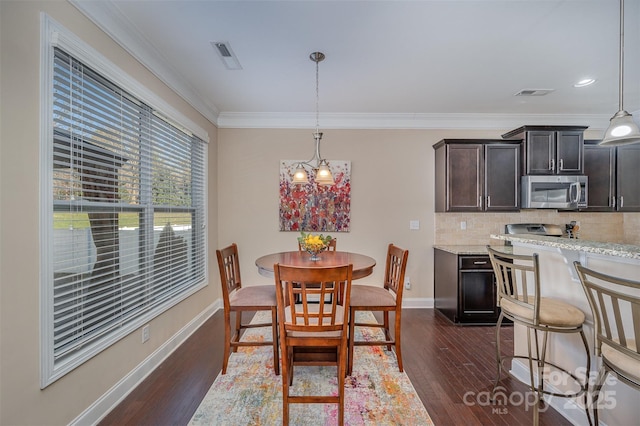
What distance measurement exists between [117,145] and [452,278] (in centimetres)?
361

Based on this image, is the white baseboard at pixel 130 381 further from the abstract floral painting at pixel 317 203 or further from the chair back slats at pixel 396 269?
the chair back slats at pixel 396 269

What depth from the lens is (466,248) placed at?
140 inches

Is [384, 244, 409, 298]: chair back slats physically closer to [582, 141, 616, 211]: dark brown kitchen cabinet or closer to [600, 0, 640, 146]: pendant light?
[600, 0, 640, 146]: pendant light

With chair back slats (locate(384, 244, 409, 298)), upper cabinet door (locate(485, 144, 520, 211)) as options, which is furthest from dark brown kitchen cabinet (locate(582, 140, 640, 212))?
chair back slats (locate(384, 244, 409, 298))

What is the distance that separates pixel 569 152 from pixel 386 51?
2.93 m

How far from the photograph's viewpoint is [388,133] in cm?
388

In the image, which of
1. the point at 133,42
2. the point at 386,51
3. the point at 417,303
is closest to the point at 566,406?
the point at 417,303

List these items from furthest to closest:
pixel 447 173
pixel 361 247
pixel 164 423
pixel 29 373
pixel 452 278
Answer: pixel 361 247 → pixel 447 173 → pixel 452 278 → pixel 164 423 → pixel 29 373

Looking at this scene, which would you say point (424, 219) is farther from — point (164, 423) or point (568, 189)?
point (164, 423)

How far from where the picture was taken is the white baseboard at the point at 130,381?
5.59 feet

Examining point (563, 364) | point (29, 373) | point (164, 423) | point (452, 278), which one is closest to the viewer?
point (29, 373)

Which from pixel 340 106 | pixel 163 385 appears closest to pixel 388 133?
pixel 340 106

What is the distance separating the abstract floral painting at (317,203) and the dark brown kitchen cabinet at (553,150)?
2.28m

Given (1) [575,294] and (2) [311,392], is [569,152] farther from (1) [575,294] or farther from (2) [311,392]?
(2) [311,392]
